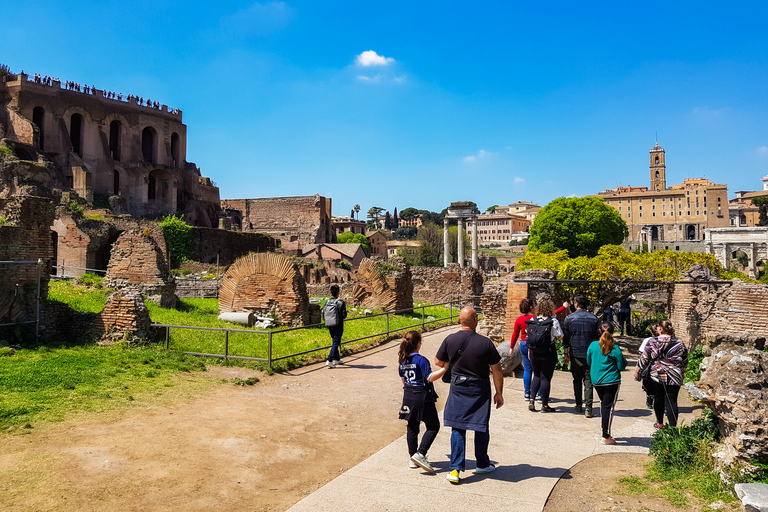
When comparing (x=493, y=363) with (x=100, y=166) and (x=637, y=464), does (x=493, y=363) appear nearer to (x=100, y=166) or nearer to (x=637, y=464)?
(x=637, y=464)

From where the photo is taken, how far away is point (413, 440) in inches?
193

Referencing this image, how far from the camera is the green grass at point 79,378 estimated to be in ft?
20.1

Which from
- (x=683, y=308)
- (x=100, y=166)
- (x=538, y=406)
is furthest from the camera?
(x=100, y=166)

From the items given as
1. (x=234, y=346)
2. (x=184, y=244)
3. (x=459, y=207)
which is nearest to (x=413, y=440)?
(x=234, y=346)

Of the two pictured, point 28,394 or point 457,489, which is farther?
point 28,394

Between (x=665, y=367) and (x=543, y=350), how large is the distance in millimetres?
1468

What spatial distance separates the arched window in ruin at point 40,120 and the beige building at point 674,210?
3676 inches

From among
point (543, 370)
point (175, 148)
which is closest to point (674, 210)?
point (175, 148)

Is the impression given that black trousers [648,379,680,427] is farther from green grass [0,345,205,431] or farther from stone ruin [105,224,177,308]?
stone ruin [105,224,177,308]

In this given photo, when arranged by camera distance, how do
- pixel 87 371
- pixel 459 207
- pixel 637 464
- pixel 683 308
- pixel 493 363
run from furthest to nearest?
pixel 459 207
pixel 683 308
pixel 87 371
pixel 637 464
pixel 493 363

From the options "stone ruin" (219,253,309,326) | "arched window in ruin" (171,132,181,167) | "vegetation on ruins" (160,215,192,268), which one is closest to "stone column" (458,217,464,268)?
"vegetation on ruins" (160,215,192,268)

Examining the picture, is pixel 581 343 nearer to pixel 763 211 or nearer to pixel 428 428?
pixel 428 428

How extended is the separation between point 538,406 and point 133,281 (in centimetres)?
1255

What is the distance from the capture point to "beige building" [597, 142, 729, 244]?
10588cm
